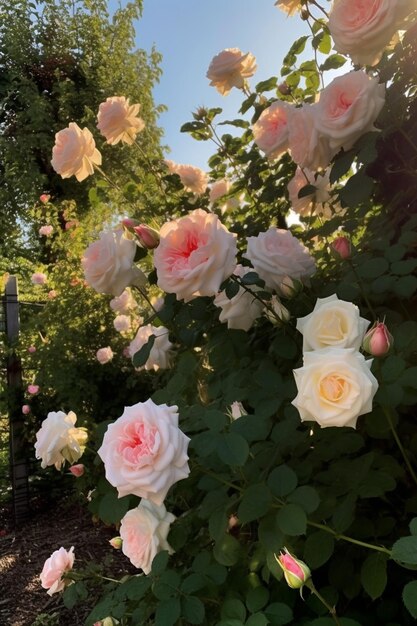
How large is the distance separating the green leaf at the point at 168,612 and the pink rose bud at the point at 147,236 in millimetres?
562

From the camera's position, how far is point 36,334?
4.01 meters

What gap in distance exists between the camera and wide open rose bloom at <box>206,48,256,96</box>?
1.56 meters

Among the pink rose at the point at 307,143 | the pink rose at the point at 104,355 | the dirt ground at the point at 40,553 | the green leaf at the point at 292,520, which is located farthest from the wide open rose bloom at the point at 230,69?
the pink rose at the point at 104,355

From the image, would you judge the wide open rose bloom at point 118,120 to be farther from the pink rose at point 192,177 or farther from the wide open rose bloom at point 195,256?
the wide open rose bloom at point 195,256

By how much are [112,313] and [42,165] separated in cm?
370

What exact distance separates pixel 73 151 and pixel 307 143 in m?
0.63

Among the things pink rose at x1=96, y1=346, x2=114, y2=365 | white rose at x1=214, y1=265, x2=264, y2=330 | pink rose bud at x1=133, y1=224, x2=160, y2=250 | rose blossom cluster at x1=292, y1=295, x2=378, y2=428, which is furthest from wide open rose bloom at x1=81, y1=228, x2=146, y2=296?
pink rose at x1=96, y1=346, x2=114, y2=365

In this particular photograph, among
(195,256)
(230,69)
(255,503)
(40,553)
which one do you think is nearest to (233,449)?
(255,503)

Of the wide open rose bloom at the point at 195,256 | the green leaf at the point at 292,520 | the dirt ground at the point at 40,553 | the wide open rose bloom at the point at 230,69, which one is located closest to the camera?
the green leaf at the point at 292,520

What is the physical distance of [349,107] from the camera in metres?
0.94

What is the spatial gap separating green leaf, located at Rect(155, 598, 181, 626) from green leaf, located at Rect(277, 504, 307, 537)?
20cm

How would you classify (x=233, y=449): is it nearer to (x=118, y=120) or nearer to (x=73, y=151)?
(x=73, y=151)

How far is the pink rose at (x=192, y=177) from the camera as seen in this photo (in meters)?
1.87

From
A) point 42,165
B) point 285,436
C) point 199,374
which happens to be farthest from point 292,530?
point 42,165
